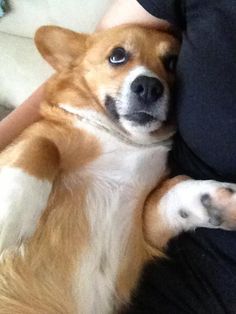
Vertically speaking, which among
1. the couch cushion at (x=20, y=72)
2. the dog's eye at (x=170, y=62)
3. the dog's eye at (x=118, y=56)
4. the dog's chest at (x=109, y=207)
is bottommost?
the couch cushion at (x=20, y=72)

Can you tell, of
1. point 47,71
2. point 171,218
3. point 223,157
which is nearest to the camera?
point 223,157

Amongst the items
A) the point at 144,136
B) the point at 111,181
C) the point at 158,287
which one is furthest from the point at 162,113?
the point at 158,287

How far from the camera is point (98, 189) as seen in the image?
117 centimetres

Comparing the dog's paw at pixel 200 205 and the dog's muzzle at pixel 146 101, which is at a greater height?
the dog's muzzle at pixel 146 101

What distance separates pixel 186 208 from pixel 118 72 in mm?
353

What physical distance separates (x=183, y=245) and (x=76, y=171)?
10.9 inches

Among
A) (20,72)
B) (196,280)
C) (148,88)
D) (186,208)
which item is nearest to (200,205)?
(186,208)

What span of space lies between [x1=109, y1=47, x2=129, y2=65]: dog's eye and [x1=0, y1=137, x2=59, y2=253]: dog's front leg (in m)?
0.28

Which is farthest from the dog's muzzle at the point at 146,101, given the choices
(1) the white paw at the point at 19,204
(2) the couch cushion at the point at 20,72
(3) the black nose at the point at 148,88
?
(2) the couch cushion at the point at 20,72

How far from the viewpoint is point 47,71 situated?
5.91 feet

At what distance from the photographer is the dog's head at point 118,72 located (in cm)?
116

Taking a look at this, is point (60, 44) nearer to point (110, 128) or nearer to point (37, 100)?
point (37, 100)

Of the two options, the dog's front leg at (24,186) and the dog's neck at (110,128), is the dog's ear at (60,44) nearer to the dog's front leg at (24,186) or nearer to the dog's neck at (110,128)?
the dog's neck at (110,128)

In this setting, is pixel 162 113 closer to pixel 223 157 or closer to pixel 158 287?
pixel 223 157
